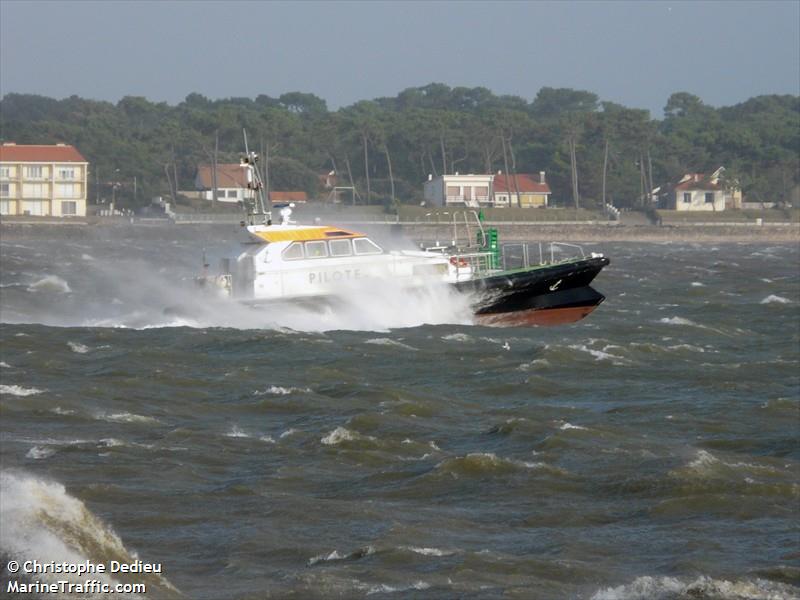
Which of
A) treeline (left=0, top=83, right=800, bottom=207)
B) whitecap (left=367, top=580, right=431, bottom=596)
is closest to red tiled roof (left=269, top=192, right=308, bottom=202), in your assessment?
treeline (left=0, top=83, right=800, bottom=207)

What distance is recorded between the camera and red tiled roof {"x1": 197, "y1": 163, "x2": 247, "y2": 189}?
414ft

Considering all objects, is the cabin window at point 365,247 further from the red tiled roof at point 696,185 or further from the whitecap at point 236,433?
the red tiled roof at point 696,185

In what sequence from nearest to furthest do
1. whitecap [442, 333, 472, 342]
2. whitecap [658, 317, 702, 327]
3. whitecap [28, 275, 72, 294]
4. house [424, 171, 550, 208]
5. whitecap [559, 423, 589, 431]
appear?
1. whitecap [559, 423, 589, 431]
2. whitecap [442, 333, 472, 342]
3. whitecap [658, 317, 702, 327]
4. whitecap [28, 275, 72, 294]
5. house [424, 171, 550, 208]

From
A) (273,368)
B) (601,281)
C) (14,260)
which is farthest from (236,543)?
(14,260)

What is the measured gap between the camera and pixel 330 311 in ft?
103

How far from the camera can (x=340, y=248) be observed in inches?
1246

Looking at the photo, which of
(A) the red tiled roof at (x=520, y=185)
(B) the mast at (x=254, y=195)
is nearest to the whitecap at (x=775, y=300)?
(B) the mast at (x=254, y=195)

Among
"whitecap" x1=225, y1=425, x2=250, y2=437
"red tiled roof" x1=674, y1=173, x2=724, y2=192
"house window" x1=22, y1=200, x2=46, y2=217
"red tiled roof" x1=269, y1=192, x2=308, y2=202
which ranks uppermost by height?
"red tiled roof" x1=674, y1=173, x2=724, y2=192

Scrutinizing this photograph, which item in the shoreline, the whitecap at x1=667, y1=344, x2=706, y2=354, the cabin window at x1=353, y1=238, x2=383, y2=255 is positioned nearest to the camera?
the whitecap at x1=667, y1=344, x2=706, y2=354

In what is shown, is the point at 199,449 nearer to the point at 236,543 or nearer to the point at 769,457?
the point at 236,543

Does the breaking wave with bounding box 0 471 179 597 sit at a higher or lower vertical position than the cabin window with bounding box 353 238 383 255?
lower

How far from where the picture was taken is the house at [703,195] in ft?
413

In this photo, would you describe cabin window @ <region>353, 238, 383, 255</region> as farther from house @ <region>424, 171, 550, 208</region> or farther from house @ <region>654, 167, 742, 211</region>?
house @ <region>654, 167, 742, 211</region>

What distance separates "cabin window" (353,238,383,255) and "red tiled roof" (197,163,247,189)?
92.7m
